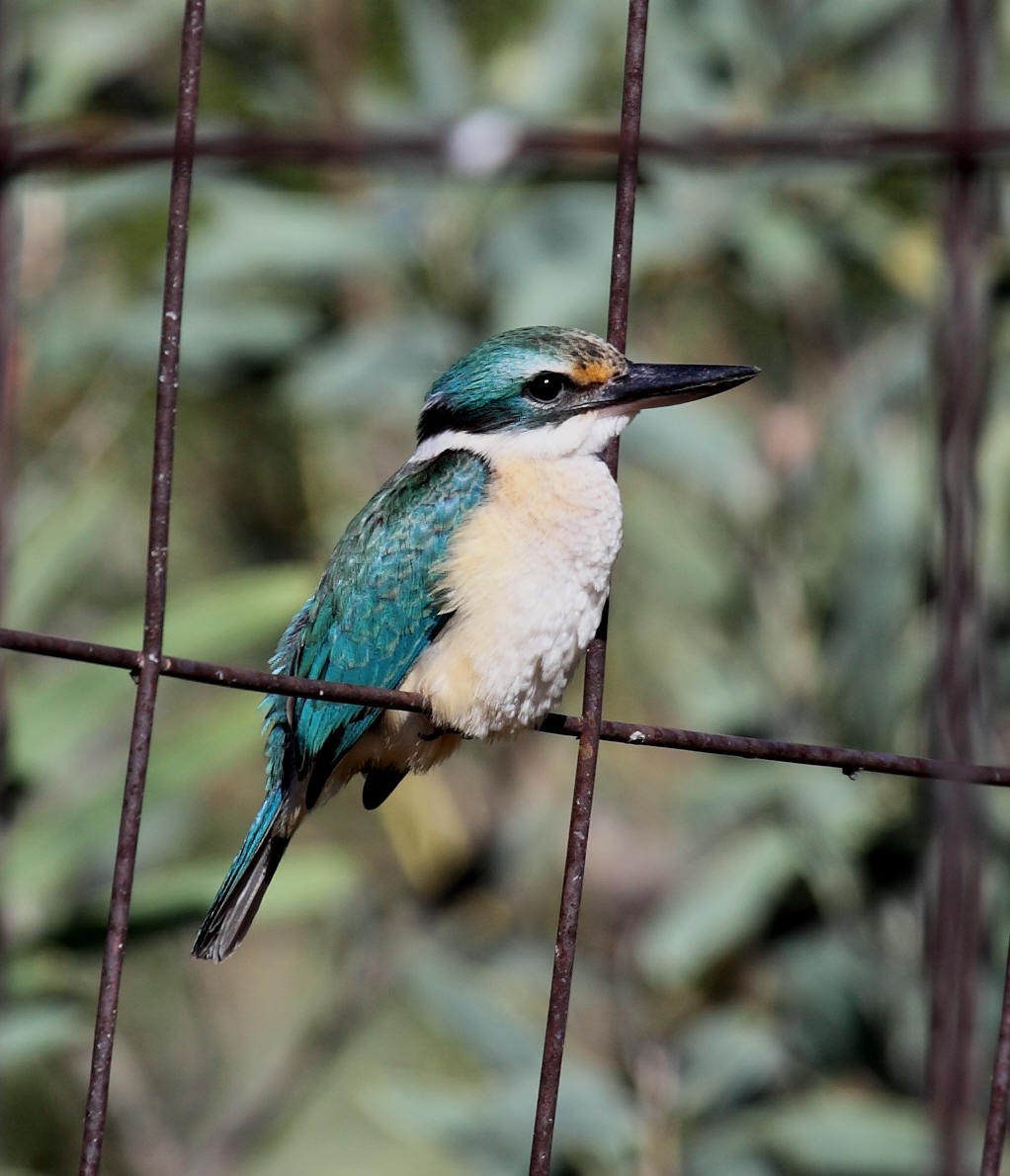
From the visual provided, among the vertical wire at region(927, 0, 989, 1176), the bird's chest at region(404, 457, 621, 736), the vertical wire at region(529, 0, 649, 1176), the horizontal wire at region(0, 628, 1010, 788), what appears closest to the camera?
the vertical wire at region(927, 0, 989, 1176)

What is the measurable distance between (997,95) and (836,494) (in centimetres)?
96

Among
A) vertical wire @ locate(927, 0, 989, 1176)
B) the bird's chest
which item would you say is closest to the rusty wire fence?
vertical wire @ locate(927, 0, 989, 1176)

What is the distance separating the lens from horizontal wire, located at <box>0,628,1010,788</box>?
1.71 metres

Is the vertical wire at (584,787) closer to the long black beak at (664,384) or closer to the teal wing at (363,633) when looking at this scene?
the long black beak at (664,384)

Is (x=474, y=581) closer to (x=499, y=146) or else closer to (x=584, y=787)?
(x=584, y=787)

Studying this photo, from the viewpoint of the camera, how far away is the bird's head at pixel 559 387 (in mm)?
2365

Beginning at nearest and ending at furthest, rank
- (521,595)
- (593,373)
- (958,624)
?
(958,624) < (521,595) < (593,373)

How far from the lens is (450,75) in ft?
14.5

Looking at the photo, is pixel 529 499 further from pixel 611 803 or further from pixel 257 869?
pixel 611 803

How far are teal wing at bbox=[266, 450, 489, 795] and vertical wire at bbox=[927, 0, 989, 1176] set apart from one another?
0.91 m

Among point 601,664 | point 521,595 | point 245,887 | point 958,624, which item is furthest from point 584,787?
point 245,887

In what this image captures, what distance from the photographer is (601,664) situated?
6.64 feet

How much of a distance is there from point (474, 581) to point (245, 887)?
1.59 ft

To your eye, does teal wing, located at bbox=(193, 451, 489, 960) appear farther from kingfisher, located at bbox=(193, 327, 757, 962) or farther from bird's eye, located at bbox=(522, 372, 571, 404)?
bird's eye, located at bbox=(522, 372, 571, 404)
